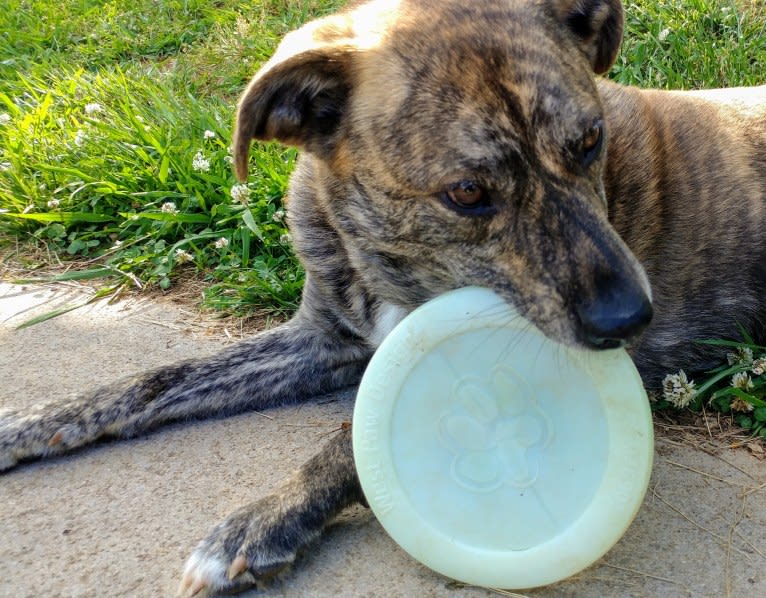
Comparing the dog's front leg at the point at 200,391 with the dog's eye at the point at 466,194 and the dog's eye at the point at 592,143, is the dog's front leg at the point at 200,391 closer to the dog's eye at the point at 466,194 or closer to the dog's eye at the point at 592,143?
the dog's eye at the point at 466,194

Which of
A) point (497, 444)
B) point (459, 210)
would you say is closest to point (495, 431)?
point (497, 444)

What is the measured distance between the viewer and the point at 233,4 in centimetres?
589

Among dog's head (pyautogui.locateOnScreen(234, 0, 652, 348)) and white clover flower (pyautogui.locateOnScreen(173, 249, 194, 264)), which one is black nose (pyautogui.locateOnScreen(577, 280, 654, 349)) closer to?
dog's head (pyautogui.locateOnScreen(234, 0, 652, 348))

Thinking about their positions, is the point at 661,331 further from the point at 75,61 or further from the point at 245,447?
the point at 75,61

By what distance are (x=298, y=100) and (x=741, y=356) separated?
68.3 inches

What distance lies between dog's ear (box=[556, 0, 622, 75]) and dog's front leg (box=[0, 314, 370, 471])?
4.15 ft

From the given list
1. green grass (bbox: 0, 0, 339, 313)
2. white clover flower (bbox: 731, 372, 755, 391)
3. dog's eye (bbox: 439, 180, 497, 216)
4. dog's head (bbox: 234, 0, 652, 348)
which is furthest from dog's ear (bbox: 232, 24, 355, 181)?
white clover flower (bbox: 731, 372, 755, 391)

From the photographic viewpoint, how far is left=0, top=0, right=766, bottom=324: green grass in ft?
13.2

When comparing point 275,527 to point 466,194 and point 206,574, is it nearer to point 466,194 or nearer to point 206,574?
point 206,574

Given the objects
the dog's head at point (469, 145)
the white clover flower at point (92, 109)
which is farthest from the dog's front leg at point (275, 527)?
the white clover flower at point (92, 109)

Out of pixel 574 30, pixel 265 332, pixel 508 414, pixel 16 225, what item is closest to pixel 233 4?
pixel 16 225

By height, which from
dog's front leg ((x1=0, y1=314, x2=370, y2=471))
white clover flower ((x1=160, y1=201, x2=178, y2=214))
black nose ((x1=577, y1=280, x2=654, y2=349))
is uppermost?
black nose ((x1=577, y1=280, x2=654, y2=349))

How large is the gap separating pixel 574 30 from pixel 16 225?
2.90 m

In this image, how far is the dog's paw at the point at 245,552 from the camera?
231 centimetres
